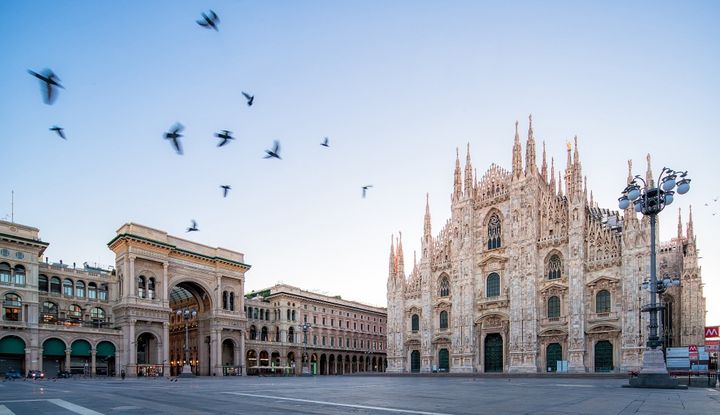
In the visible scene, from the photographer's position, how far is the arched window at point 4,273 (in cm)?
5581

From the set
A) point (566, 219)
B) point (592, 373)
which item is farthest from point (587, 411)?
point (566, 219)

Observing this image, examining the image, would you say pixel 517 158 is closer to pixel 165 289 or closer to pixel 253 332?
pixel 165 289

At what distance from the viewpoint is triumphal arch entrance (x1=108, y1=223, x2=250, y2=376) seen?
61594 millimetres

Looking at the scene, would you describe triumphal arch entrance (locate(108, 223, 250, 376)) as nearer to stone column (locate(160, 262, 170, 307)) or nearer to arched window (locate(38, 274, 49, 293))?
stone column (locate(160, 262, 170, 307))

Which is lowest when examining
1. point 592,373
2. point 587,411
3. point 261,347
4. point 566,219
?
point 261,347

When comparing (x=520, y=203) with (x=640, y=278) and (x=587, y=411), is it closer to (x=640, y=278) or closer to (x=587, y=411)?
(x=640, y=278)

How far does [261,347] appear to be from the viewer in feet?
275

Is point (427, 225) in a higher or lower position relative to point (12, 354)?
higher

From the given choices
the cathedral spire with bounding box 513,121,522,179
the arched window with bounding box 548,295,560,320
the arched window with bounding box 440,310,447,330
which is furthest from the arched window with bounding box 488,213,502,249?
the arched window with bounding box 440,310,447,330

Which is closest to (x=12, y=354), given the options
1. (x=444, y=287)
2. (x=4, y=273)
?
Answer: (x=4, y=273)

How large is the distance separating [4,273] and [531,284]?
2134 inches

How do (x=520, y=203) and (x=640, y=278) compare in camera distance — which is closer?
(x=640, y=278)

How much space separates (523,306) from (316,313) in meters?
47.7

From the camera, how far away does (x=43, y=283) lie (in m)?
63.2
